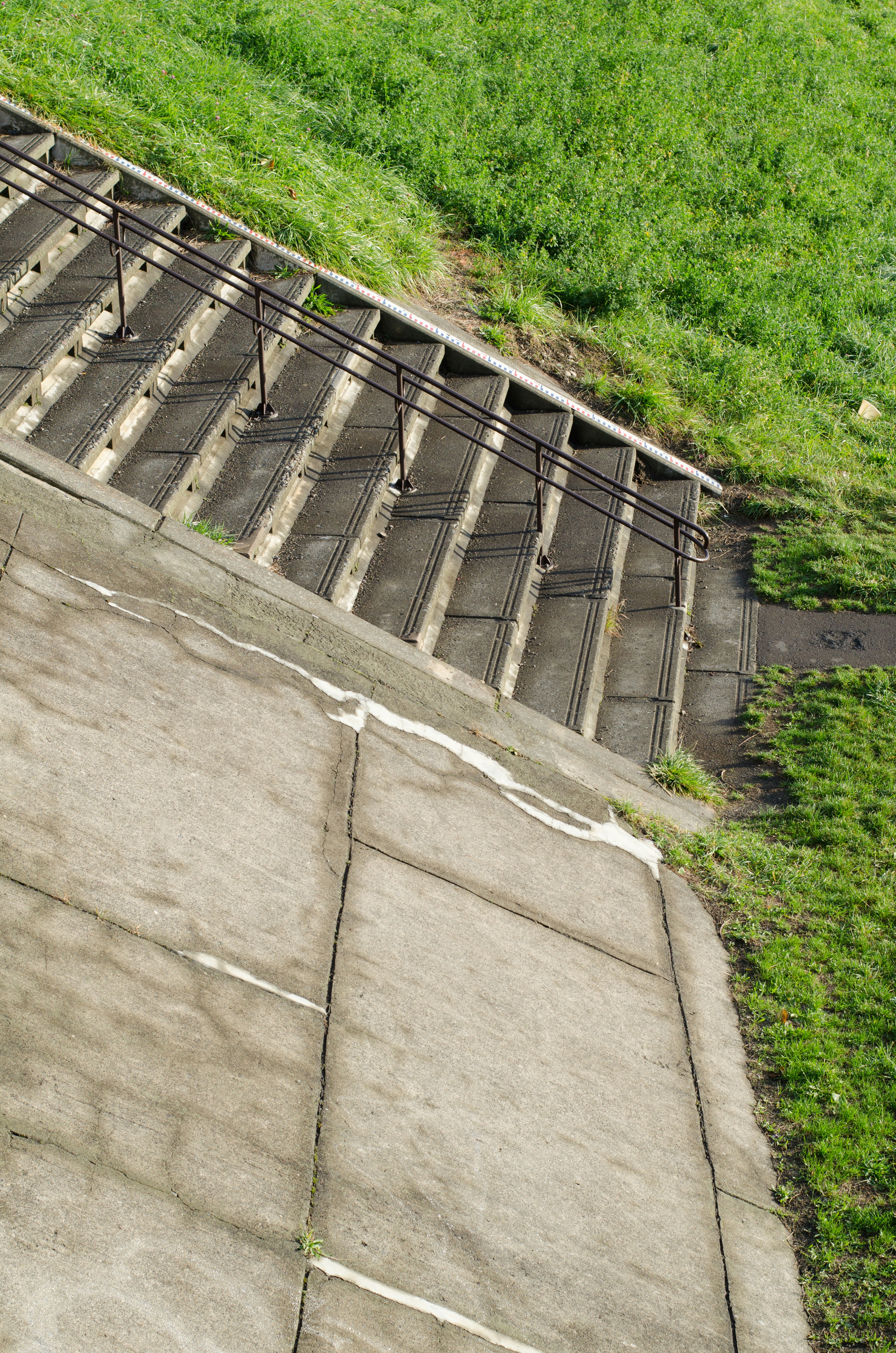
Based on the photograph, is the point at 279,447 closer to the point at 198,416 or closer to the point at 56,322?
the point at 198,416

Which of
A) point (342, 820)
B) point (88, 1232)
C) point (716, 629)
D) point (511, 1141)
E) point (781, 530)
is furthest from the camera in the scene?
point (781, 530)

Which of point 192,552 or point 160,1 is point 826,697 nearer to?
point 192,552

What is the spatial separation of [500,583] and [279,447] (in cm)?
183

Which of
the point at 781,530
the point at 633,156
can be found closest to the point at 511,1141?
the point at 781,530

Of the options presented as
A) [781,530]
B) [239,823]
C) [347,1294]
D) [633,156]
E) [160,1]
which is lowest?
[347,1294]

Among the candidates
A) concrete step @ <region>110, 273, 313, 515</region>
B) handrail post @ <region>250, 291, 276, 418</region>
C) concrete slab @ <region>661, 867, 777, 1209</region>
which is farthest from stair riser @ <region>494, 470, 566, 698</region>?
concrete step @ <region>110, 273, 313, 515</region>

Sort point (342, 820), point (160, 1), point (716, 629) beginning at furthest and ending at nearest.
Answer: point (160, 1), point (716, 629), point (342, 820)

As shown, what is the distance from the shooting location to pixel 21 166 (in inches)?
294

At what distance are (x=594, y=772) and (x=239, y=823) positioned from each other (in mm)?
2530

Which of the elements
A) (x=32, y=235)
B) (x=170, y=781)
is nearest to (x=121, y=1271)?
(x=170, y=781)

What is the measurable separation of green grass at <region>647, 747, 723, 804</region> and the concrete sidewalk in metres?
0.50

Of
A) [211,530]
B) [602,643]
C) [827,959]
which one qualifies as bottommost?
[827,959]

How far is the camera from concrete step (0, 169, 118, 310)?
7.54 m

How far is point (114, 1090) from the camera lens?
371 cm
